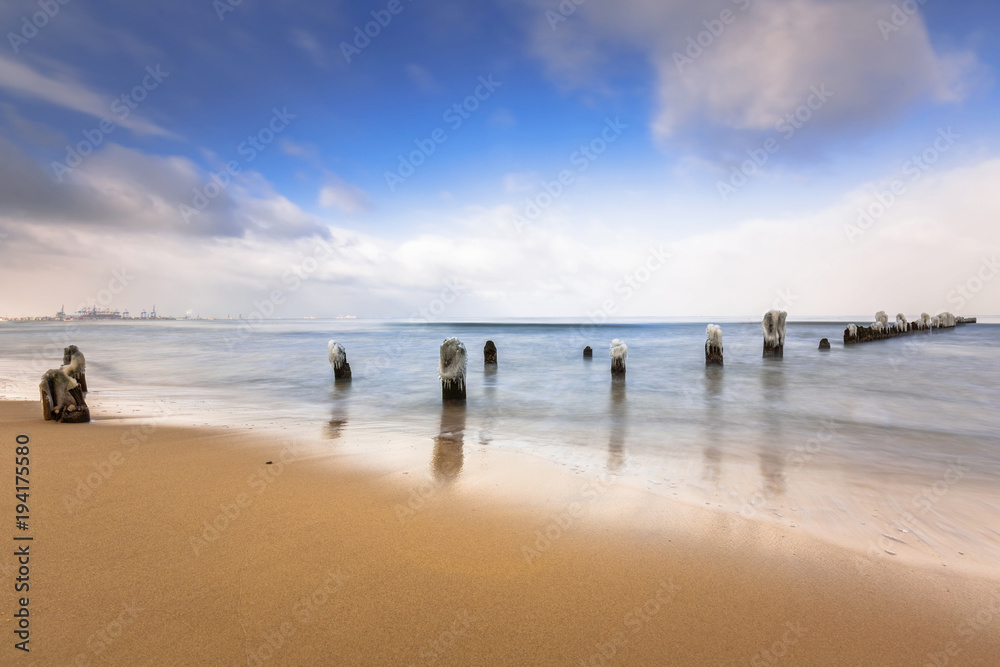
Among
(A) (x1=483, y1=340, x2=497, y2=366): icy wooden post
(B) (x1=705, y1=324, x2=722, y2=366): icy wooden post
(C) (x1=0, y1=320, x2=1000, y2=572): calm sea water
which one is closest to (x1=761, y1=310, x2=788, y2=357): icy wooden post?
(C) (x1=0, y1=320, x2=1000, y2=572): calm sea water

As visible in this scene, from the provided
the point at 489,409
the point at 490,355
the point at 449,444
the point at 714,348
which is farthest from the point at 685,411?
the point at 490,355

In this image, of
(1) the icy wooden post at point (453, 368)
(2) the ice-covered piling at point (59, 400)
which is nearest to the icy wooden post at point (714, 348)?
(1) the icy wooden post at point (453, 368)

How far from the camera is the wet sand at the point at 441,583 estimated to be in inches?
75.4

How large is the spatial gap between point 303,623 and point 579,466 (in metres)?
3.43

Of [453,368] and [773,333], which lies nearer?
[453,368]

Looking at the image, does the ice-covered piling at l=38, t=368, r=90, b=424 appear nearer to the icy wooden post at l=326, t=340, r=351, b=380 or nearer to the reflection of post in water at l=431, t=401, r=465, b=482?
the reflection of post in water at l=431, t=401, r=465, b=482

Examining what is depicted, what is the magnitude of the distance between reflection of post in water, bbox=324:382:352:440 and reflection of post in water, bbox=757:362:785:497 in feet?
17.6

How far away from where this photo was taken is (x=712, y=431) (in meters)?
7.10

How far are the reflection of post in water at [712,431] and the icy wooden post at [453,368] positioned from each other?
4.80 metres

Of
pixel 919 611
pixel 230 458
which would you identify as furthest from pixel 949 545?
pixel 230 458

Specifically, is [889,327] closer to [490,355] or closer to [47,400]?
[490,355]

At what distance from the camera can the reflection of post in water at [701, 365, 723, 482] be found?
4871 mm

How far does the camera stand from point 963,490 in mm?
4484

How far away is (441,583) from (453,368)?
22.3ft
